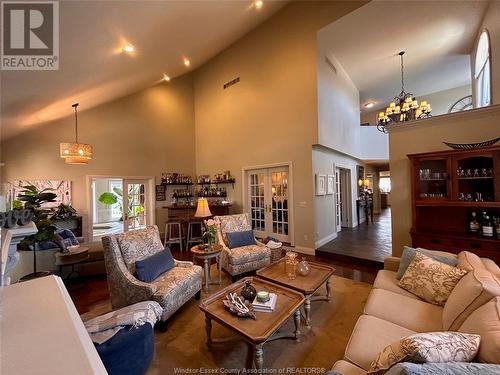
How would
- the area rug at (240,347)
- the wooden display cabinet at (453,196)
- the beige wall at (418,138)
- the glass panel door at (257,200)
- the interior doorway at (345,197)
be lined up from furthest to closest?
1. the interior doorway at (345,197)
2. the glass panel door at (257,200)
3. the beige wall at (418,138)
4. the wooden display cabinet at (453,196)
5. the area rug at (240,347)

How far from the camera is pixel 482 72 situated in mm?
4309

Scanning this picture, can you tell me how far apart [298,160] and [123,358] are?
447 cm

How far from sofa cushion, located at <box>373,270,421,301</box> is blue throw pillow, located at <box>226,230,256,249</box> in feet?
6.69

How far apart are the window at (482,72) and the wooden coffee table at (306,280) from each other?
4.28 metres

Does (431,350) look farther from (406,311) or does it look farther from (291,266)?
(291,266)

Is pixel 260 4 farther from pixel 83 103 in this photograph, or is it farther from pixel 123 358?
pixel 123 358

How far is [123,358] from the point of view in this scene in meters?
1.25

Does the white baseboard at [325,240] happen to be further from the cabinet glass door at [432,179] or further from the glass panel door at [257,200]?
the cabinet glass door at [432,179]

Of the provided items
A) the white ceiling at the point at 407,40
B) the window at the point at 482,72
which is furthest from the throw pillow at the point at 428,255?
the white ceiling at the point at 407,40

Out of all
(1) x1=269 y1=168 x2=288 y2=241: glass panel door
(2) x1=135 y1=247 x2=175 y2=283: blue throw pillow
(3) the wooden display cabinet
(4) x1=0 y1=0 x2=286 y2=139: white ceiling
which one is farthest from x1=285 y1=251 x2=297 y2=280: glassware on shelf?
(4) x1=0 y1=0 x2=286 y2=139: white ceiling

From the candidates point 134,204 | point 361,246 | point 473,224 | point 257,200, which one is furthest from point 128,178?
point 473,224

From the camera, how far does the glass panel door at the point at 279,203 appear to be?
5.39 metres

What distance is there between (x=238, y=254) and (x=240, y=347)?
4.89ft

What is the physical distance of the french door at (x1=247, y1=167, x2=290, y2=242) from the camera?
5.41 m
